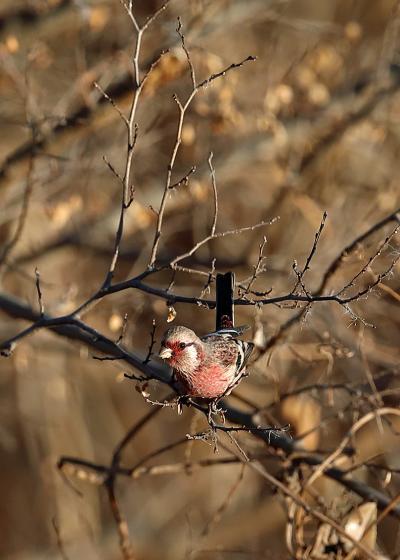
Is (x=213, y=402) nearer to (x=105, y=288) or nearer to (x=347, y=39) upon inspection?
(x=105, y=288)

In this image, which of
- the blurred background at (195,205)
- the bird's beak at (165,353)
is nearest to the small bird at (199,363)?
Answer: the bird's beak at (165,353)

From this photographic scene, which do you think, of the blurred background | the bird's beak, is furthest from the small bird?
the blurred background

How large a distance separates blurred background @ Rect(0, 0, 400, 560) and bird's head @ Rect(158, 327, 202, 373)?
1057mm

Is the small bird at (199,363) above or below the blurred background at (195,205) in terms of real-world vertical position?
below

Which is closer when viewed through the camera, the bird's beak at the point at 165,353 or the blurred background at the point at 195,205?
the bird's beak at the point at 165,353

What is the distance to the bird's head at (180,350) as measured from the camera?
11.0ft

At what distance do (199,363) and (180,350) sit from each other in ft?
0.31

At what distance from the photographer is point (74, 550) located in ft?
29.3

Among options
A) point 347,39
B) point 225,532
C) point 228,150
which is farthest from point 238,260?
point 225,532

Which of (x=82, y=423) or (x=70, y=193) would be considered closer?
(x=70, y=193)

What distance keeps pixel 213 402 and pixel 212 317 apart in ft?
16.3

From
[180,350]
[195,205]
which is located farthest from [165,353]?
[195,205]

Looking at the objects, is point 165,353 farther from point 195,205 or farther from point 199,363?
point 195,205

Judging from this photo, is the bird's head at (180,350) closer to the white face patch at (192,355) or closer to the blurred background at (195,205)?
the white face patch at (192,355)
